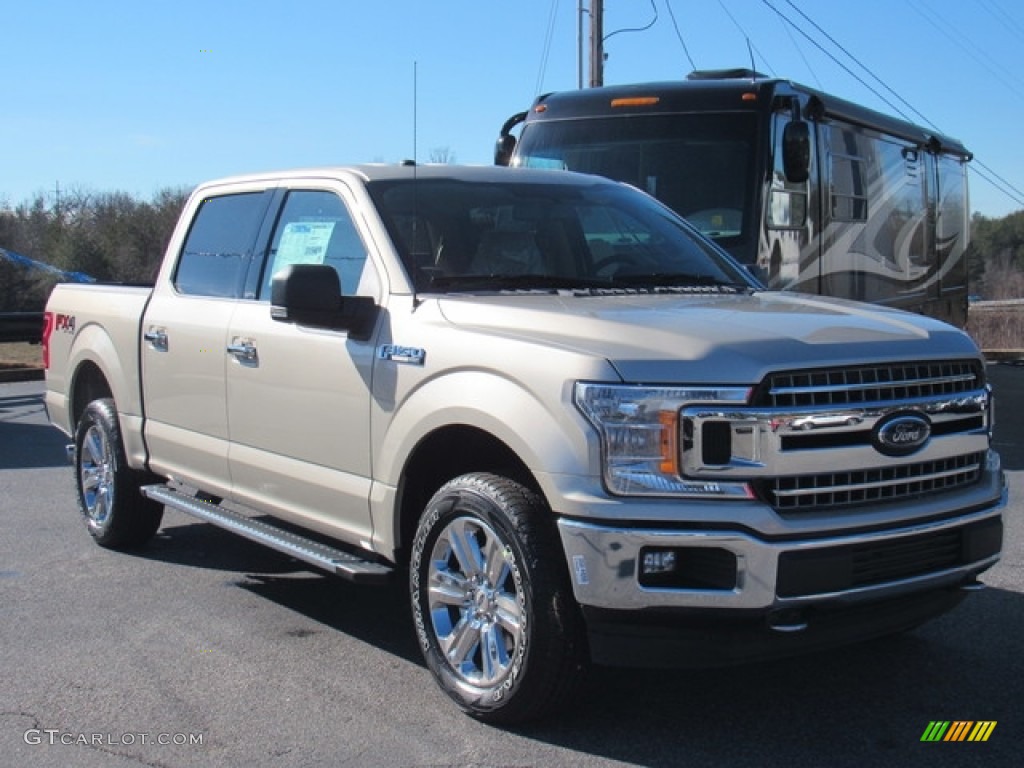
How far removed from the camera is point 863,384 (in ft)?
12.9

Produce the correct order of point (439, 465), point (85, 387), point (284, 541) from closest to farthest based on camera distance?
point (439, 465) → point (284, 541) → point (85, 387)

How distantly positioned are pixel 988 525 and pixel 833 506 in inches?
30.8

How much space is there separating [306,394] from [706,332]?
1.89 m

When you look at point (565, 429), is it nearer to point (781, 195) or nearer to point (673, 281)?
point (673, 281)

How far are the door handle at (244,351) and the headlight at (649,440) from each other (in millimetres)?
2186

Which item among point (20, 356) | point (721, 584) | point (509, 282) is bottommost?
point (20, 356)

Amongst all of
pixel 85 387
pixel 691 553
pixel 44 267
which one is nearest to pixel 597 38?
pixel 44 267

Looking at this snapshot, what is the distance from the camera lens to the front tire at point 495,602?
3928 mm

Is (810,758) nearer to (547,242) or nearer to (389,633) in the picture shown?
(389,633)

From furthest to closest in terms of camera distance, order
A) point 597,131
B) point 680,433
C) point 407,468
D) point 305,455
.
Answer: point 597,131 → point 305,455 → point 407,468 → point 680,433

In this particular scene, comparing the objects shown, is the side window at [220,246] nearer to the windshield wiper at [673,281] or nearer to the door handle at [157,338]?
the door handle at [157,338]

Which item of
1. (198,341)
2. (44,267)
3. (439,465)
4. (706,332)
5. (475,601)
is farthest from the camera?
(44,267)

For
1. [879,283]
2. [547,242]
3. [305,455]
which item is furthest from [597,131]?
[305,455]

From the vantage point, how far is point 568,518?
3852 millimetres
